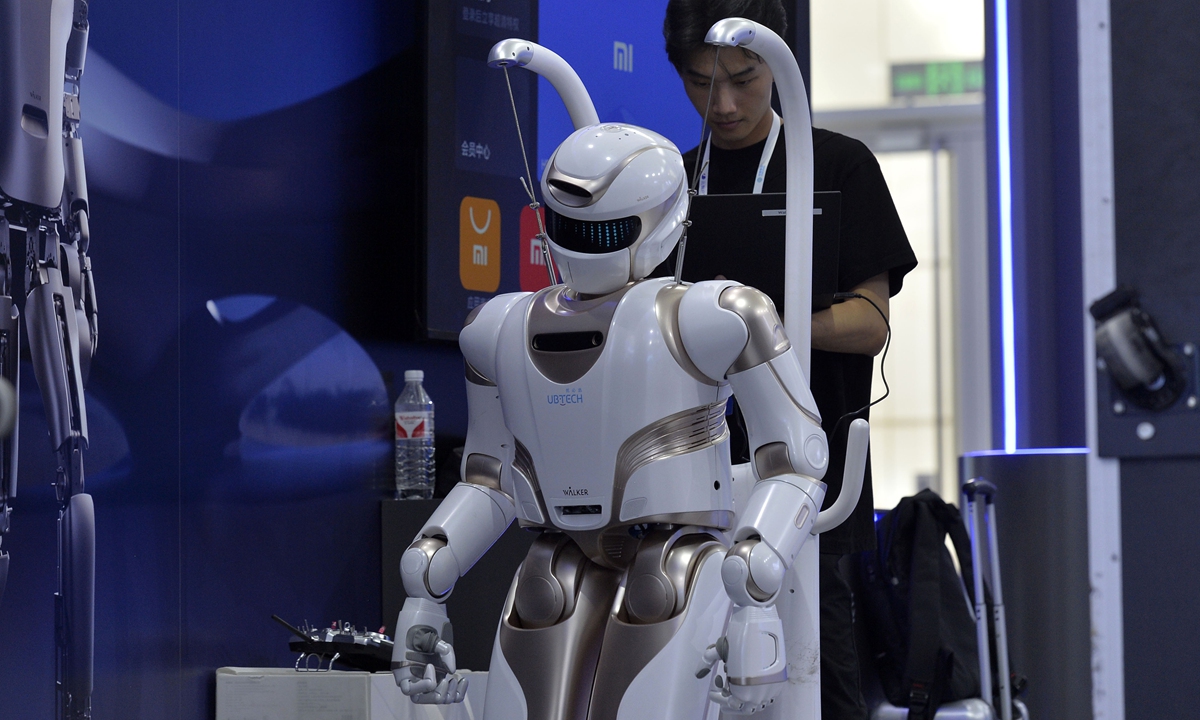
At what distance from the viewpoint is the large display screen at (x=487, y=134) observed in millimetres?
3842

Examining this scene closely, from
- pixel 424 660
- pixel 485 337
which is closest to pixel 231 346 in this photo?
pixel 485 337

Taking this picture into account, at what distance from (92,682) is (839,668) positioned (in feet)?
5.33

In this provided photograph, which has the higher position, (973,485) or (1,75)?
(1,75)

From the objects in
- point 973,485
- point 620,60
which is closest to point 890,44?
point 620,60

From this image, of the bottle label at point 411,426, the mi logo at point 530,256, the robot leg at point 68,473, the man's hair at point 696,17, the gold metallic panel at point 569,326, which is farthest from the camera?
the mi logo at point 530,256

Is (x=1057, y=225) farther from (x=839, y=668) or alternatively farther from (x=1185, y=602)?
(x=1185, y=602)

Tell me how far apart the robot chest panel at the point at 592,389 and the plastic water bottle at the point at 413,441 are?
1.67m

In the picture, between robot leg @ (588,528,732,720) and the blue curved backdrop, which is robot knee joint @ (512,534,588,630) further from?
the blue curved backdrop

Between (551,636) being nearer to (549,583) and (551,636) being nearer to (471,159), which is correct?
(549,583)

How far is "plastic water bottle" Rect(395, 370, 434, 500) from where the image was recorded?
151 inches

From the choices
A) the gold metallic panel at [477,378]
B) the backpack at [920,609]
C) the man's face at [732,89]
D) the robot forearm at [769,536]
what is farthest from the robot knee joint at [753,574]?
the backpack at [920,609]

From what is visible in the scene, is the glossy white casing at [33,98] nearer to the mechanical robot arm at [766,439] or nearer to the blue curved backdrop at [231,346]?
the blue curved backdrop at [231,346]

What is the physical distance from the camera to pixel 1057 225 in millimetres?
5965

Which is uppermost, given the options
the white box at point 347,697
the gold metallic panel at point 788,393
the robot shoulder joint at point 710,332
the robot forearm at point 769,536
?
the robot shoulder joint at point 710,332
